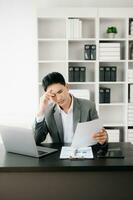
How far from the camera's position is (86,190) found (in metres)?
Answer: 1.61

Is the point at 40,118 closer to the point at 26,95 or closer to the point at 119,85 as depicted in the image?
the point at 26,95

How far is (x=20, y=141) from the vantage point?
179cm

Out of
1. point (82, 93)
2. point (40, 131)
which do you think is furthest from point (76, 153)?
point (82, 93)

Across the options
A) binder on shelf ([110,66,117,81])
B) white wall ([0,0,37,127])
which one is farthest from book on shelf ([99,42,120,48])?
white wall ([0,0,37,127])

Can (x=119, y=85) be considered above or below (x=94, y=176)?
above

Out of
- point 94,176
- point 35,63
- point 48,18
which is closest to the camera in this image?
point 94,176

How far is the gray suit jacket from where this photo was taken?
2266 millimetres

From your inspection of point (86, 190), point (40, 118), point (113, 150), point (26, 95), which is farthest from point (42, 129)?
point (26, 95)


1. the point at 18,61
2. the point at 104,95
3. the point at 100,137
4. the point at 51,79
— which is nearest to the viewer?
the point at 100,137

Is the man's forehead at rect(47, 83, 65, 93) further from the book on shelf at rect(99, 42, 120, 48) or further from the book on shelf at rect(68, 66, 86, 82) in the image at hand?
the book on shelf at rect(99, 42, 120, 48)

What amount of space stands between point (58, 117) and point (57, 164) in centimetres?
74

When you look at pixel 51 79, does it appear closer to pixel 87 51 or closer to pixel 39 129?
pixel 39 129

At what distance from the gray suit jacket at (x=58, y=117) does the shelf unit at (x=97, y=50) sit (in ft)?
4.77

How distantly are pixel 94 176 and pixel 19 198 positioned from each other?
471 mm
